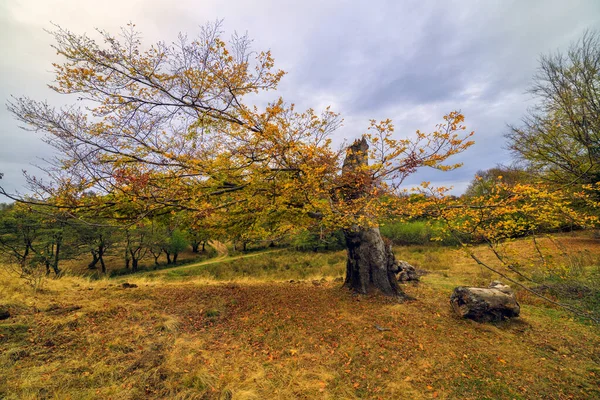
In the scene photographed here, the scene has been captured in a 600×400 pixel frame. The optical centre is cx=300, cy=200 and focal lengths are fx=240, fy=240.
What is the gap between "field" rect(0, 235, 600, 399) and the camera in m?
3.90

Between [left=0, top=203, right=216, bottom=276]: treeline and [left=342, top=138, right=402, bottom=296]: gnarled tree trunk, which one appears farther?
[left=0, top=203, right=216, bottom=276]: treeline

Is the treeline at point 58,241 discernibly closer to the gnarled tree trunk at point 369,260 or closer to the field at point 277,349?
the field at point 277,349

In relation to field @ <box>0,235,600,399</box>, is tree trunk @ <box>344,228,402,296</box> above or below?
above

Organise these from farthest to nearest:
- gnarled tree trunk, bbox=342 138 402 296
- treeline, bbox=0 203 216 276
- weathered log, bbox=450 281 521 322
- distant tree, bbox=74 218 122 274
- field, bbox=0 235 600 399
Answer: distant tree, bbox=74 218 122 274
treeline, bbox=0 203 216 276
gnarled tree trunk, bbox=342 138 402 296
weathered log, bbox=450 281 521 322
field, bbox=0 235 600 399

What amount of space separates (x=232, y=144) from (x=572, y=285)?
8370 mm

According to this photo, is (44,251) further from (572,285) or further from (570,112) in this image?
(570,112)

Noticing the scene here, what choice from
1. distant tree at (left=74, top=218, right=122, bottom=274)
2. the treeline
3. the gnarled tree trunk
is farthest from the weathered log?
distant tree at (left=74, top=218, right=122, bottom=274)

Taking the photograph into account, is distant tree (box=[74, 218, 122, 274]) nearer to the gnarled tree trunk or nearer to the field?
the field

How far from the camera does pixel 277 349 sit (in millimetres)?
5312

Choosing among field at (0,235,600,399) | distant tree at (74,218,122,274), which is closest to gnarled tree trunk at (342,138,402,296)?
field at (0,235,600,399)

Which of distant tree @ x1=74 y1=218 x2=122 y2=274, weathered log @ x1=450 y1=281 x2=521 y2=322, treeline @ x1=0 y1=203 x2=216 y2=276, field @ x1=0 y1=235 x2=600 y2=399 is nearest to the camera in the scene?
field @ x1=0 y1=235 x2=600 y2=399

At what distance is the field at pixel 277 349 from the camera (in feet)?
12.8

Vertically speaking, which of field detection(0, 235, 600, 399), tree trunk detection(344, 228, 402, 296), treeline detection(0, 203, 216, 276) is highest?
treeline detection(0, 203, 216, 276)

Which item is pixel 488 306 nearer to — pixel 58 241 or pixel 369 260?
pixel 369 260
